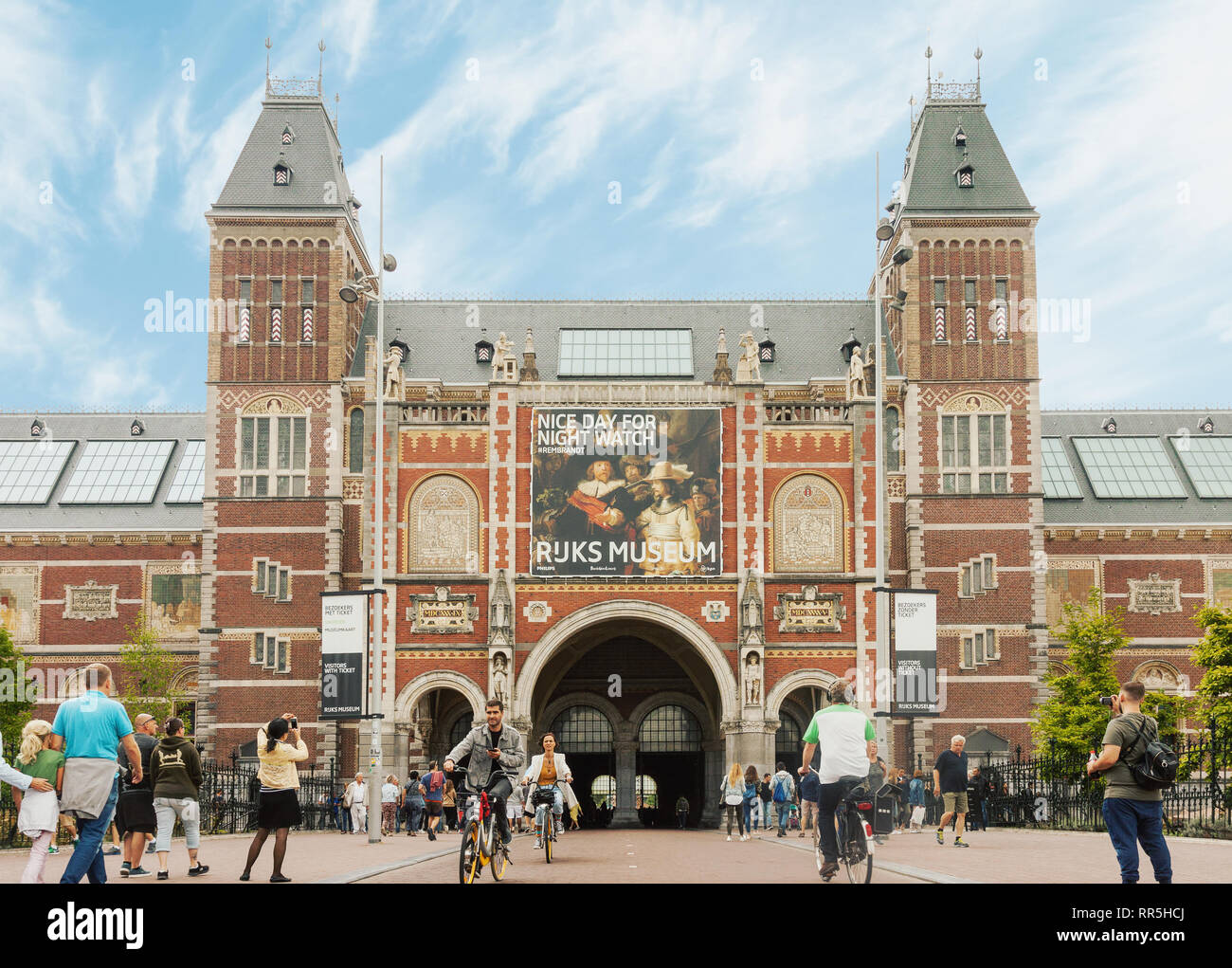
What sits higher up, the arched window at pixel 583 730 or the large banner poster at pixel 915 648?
the large banner poster at pixel 915 648

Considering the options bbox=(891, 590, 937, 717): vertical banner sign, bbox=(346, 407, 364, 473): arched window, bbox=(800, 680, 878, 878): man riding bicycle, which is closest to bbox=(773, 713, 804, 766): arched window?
bbox=(891, 590, 937, 717): vertical banner sign

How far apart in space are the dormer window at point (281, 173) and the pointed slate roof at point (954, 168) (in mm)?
21738

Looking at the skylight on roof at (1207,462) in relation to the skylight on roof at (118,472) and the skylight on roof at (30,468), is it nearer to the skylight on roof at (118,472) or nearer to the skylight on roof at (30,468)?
the skylight on roof at (118,472)

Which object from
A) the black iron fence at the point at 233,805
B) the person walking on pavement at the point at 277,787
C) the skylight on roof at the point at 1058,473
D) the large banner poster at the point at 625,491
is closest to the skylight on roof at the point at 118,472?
the black iron fence at the point at 233,805

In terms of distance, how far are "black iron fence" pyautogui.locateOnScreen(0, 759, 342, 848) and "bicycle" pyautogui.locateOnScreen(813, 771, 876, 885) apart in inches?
331

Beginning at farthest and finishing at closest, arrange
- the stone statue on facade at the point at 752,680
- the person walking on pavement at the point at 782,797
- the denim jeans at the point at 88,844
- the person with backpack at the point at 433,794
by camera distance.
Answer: the stone statue on facade at the point at 752,680
the person walking on pavement at the point at 782,797
the person with backpack at the point at 433,794
the denim jeans at the point at 88,844

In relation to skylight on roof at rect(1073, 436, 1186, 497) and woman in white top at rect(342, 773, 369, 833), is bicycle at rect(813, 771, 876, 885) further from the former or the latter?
skylight on roof at rect(1073, 436, 1186, 497)

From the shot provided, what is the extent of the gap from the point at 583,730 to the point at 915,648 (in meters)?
18.7

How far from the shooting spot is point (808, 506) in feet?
139

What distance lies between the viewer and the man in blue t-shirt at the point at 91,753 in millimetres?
12648
